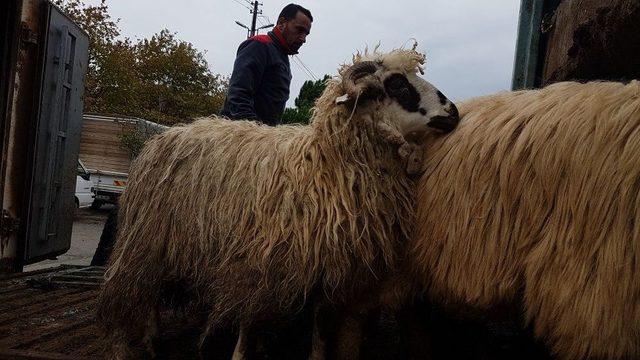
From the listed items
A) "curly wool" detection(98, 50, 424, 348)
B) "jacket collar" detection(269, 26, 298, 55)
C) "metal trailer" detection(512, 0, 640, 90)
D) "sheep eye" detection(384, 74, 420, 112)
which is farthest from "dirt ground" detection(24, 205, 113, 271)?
"metal trailer" detection(512, 0, 640, 90)

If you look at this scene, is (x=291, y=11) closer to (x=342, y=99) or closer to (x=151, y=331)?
(x=342, y=99)

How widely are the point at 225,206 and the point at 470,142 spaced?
48.5 inches

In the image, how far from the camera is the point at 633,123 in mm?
1940

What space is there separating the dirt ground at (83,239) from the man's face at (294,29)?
18.7 ft

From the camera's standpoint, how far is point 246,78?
384 cm

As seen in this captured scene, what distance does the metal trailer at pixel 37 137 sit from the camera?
151 inches

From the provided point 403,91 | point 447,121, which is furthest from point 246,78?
point 447,121

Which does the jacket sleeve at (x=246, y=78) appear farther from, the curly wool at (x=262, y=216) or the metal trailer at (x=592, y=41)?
the metal trailer at (x=592, y=41)

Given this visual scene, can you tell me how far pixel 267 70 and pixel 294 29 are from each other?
0.40 m

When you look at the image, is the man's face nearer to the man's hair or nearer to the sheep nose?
the man's hair

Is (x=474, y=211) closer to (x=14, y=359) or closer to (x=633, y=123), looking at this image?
(x=633, y=123)

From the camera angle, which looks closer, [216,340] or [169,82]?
[216,340]

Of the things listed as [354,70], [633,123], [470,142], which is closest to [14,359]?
[354,70]

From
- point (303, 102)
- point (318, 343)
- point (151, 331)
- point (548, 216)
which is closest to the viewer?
point (548, 216)
